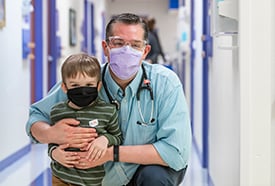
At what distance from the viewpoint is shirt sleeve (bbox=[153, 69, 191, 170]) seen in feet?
6.93

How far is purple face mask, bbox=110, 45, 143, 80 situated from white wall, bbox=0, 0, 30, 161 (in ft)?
8.09

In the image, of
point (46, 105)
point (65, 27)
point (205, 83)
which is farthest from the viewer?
point (65, 27)

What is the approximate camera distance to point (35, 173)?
4301 millimetres

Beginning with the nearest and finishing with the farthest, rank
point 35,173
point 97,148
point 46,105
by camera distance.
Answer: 1. point 97,148
2. point 46,105
3. point 35,173

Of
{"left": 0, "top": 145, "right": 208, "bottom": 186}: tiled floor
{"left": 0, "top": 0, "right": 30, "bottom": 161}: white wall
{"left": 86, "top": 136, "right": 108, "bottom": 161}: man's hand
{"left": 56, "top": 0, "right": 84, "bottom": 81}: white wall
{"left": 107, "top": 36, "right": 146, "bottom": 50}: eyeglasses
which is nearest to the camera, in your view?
{"left": 86, "top": 136, "right": 108, "bottom": 161}: man's hand

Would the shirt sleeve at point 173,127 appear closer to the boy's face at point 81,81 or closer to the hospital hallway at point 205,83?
the hospital hallway at point 205,83

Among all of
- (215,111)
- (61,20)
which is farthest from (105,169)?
(61,20)

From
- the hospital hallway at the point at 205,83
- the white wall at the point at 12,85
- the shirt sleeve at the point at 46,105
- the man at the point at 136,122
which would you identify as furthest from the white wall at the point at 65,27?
the man at the point at 136,122

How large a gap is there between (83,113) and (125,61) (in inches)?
11.4

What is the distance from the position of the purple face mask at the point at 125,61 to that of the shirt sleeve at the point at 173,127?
158 mm

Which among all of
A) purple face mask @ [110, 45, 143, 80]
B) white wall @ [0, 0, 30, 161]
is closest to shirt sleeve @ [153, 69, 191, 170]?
purple face mask @ [110, 45, 143, 80]

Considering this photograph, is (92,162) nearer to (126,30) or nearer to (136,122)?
(136,122)

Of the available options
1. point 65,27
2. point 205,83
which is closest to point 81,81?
point 205,83

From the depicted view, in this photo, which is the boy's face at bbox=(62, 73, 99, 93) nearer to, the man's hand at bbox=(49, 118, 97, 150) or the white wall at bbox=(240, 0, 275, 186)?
the man's hand at bbox=(49, 118, 97, 150)
